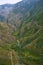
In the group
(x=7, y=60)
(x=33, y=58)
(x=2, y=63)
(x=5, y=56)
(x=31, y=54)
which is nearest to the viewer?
(x=2, y=63)

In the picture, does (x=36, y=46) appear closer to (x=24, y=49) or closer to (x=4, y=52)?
(x=24, y=49)

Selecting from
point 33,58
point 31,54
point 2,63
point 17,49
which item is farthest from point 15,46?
point 2,63

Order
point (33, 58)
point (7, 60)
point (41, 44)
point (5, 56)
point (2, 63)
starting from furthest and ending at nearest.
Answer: point (41, 44)
point (33, 58)
point (5, 56)
point (7, 60)
point (2, 63)

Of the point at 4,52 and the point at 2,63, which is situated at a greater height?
the point at 4,52

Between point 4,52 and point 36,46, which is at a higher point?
point 36,46

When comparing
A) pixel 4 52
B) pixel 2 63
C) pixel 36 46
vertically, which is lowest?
pixel 2 63

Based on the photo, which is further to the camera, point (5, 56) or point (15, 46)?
point (15, 46)

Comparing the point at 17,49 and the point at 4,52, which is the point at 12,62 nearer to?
the point at 4,52

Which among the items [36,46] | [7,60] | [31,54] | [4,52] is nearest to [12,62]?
[7,60]

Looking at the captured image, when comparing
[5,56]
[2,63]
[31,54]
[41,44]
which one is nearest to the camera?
[2,63]
